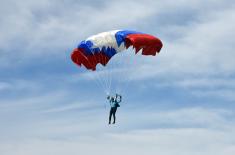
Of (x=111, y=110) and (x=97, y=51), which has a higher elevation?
(x=97, y=51)

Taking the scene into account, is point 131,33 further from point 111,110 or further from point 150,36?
point 111,110

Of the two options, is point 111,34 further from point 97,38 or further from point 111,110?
point 111,110

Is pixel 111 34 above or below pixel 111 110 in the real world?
above

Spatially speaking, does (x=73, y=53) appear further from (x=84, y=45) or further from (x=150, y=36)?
(x=150, y=36)

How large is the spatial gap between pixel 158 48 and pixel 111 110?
6824mm

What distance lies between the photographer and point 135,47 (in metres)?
79.6

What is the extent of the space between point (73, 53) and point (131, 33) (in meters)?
5.77

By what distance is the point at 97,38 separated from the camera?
267ft

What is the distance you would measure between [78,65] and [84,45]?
7.21ft

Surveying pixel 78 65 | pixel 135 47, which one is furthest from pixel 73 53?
pixel 135 47

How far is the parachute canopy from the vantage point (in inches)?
3150

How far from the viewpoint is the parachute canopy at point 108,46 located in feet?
262

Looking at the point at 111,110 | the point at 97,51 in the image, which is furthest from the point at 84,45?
the point at 111,110

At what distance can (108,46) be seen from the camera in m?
81.2
